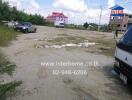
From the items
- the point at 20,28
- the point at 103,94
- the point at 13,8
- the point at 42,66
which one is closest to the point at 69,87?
the point at 103,94

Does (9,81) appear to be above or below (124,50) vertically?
below

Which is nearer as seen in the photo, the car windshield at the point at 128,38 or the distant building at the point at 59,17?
the car windshield at the point at 128,38

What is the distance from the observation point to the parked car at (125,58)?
21.5ft

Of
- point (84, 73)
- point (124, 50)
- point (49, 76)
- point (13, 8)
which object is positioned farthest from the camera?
point (13, 8)

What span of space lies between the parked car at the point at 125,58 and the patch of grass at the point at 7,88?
114 inches

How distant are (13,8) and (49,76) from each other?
119ft

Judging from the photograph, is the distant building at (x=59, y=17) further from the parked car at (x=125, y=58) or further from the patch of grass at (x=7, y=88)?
the patch of grass at (x=7, y=88)

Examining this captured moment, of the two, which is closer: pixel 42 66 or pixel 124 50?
pixel 124 50

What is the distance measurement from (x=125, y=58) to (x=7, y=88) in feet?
10.5

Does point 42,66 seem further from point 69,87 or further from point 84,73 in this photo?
point 69,87

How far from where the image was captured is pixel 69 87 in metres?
6.95

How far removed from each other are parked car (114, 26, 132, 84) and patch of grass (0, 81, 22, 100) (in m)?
2.89

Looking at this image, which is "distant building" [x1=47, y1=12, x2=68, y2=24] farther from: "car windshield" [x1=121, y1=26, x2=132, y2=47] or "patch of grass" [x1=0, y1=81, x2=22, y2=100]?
"patch of grass" [x1=0, y1=81, x2=22, y2=100]

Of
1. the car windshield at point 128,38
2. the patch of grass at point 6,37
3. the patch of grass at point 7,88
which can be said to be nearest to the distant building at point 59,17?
the patch of grass at point 6,37
